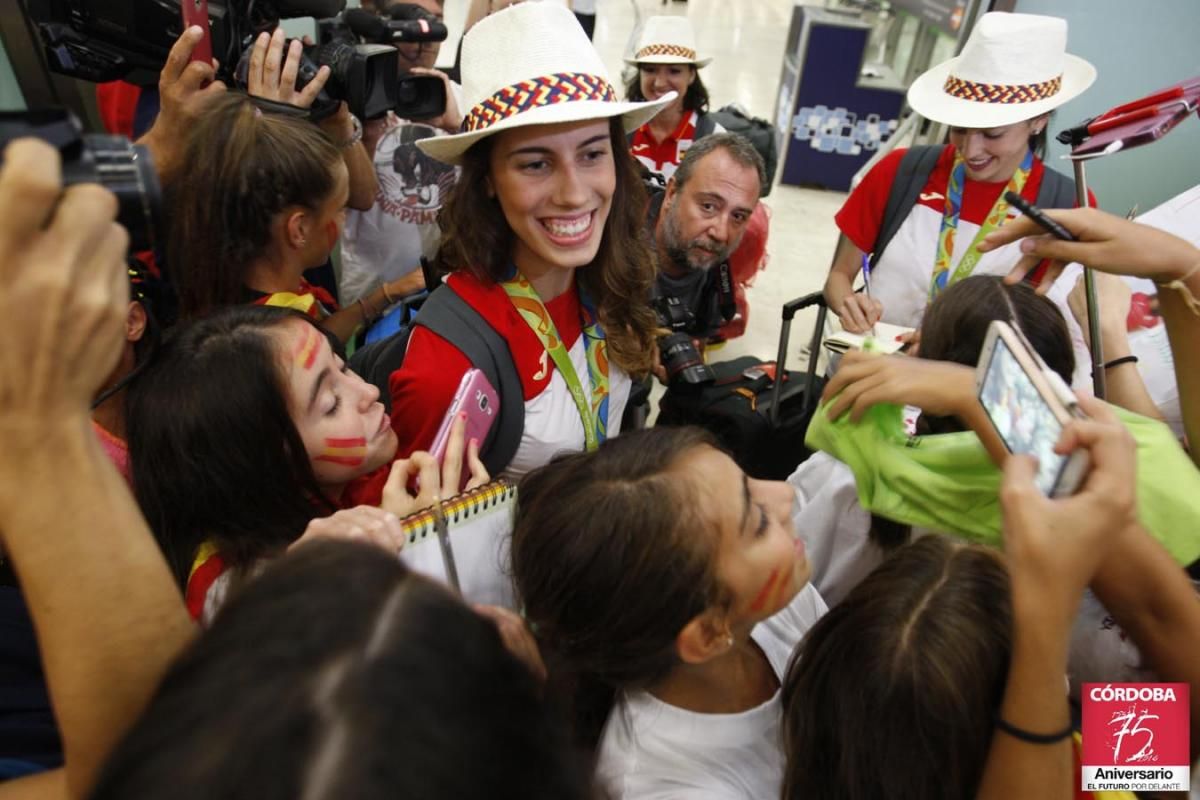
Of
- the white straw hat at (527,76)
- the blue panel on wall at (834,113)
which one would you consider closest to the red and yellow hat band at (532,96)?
the white straw hat at (527,76)

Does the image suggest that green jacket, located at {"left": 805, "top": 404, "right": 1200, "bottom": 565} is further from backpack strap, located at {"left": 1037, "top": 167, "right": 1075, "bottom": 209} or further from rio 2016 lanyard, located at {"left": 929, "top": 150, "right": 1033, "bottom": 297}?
backpack strap, located at {"left": 1037, "top": 167, "right": 1075, "bottom": 209}

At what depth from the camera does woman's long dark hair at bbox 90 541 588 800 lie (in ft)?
1.45

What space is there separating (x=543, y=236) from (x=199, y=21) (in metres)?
0.97

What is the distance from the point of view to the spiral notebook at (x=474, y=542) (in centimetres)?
93

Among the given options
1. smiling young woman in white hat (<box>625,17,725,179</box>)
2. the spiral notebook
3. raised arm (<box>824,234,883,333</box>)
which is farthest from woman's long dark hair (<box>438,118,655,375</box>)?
smiling young woman in white hat (<box>625,17,725,179</box>)

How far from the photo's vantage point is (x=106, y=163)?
2.02ft

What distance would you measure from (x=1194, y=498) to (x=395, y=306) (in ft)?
5.90

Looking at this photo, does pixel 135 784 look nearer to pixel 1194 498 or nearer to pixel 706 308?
pixel 1194 498

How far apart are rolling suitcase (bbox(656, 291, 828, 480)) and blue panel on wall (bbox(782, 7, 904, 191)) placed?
11.6 feet

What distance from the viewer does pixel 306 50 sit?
6.19 feet

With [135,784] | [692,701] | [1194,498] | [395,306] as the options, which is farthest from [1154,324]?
[135,784]

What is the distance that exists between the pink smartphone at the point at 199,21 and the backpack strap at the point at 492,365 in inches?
33.9

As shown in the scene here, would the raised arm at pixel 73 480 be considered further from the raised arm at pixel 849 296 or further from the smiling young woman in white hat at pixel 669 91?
the smiling young woman in white hat at pixel 669 91

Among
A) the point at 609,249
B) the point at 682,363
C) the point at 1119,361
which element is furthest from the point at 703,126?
the point at 1119,361
